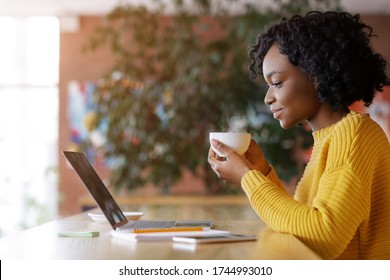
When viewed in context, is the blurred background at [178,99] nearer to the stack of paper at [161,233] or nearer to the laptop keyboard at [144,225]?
the laptop keyboard at [144,225]

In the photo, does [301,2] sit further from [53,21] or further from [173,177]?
[53,21]

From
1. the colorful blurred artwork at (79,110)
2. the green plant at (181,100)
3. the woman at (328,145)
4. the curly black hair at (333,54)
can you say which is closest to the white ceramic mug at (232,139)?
the woman at (328,145)

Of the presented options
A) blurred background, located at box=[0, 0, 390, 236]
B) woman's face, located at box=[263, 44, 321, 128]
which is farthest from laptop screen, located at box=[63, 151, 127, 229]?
blurred background, located at box=[0, 0, 390, 236]

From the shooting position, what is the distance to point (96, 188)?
4.18ft

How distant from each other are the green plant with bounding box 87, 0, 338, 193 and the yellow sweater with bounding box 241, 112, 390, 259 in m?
3.23

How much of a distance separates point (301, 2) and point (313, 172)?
3.44 meters

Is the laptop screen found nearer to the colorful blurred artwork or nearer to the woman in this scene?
the woman

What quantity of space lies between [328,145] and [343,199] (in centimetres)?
14

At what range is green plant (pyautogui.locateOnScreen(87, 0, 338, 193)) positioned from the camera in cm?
450
